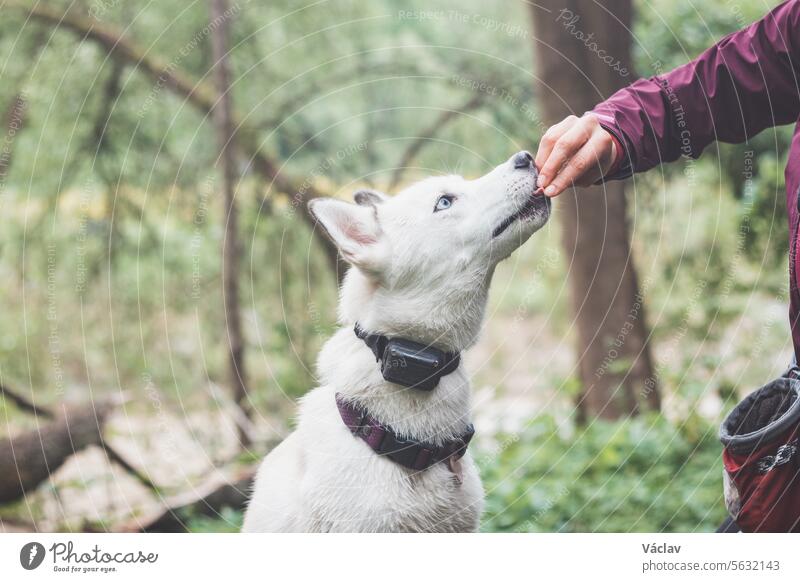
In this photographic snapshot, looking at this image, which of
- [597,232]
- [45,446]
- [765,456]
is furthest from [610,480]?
[45,446]

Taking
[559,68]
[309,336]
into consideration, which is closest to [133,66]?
[309,336]

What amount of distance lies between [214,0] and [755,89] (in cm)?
378

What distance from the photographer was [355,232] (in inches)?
102

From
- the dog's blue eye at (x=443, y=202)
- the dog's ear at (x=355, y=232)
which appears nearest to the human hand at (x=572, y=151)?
the dog's blue eye at (x=443, y=202)

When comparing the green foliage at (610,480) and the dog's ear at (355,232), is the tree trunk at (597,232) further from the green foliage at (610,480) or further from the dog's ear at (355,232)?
the dog's ear at (355,232)

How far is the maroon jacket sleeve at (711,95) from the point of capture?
2.50 m

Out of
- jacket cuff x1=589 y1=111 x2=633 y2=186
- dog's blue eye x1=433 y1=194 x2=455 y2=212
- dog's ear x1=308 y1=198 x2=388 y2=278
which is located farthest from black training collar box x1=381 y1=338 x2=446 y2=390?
jacket cuff x1=589 y1=111 x2=633 y2=186

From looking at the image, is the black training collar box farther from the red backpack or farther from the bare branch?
the bare branch

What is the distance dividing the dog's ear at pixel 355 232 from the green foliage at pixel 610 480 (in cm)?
188

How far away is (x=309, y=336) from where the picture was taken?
5.76 metres

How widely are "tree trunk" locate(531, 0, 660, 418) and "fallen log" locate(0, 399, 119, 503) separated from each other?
3.20 meters

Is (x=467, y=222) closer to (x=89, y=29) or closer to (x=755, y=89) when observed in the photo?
(x=755, y=89)
